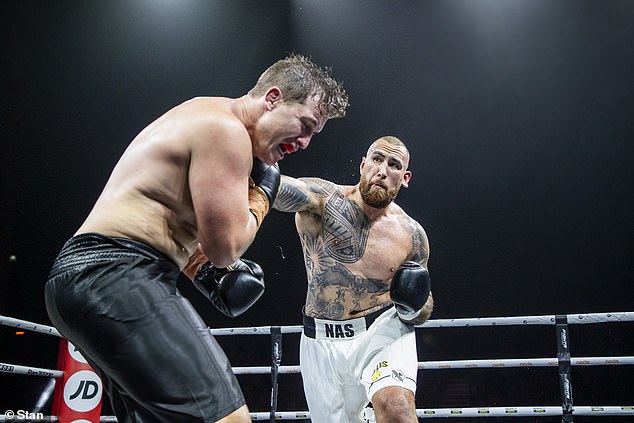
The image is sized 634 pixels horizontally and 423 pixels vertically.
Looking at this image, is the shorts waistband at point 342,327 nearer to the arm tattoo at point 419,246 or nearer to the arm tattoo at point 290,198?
the arm tattoo at point 419,246

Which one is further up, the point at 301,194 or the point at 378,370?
the point at 301,194

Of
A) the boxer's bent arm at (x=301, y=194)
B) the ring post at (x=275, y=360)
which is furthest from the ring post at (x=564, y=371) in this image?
the ring post at (x=275, y=360)

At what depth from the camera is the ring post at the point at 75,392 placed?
312cm

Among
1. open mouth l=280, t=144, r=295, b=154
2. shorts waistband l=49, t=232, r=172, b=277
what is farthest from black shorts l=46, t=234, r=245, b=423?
open mouth l=280, t=144, r=295, b=154

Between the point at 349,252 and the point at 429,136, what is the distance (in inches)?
127

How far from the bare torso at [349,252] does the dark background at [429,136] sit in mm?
2866

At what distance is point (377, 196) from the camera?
9.49 ft

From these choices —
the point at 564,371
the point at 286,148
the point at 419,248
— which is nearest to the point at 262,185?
the point at 286,148

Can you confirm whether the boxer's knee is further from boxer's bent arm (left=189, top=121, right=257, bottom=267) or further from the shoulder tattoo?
boxer's bent arm (left=189, top=121, right=257, bottom=267)

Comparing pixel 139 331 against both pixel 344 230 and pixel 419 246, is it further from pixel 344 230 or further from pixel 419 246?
pixel 419 246

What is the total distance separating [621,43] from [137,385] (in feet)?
16.6

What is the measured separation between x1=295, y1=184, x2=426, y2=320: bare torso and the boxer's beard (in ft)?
0.18

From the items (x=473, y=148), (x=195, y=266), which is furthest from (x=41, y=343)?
(x=195, y=266)

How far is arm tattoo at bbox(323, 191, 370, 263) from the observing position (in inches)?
111
